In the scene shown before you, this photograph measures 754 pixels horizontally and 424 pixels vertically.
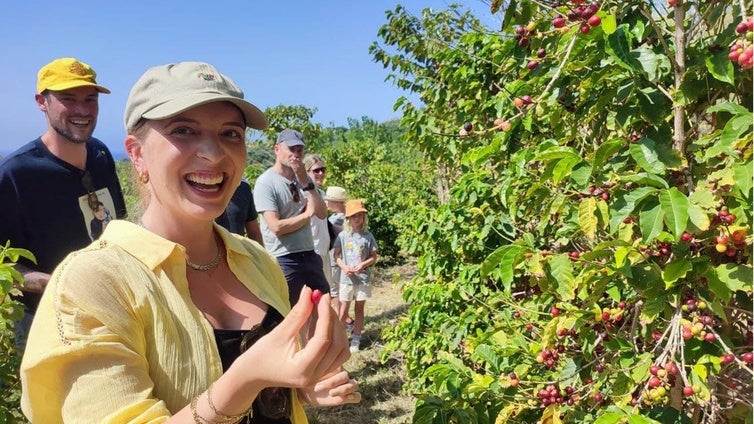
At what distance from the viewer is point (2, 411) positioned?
2039mm

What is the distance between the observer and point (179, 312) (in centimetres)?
116

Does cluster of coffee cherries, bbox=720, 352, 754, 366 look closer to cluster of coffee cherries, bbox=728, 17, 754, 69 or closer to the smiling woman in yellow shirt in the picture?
cluster of coffee cherries, bbox=728, 17, 754, 69

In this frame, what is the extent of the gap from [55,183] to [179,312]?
1920 mm

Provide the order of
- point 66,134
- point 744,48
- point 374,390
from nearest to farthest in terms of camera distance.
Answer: point 744,48 → point 66,134 → point 374,390

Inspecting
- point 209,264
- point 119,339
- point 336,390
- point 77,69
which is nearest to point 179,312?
point 119,339

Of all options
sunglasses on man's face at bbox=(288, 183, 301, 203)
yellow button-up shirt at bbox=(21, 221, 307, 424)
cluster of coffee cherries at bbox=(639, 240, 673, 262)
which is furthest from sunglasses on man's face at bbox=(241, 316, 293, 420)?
sunglasses on man's face at bbox=(288, 183, 301, 203)

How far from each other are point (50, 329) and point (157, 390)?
0.25 meters

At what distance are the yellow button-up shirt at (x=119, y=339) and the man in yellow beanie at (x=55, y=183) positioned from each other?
162 cm

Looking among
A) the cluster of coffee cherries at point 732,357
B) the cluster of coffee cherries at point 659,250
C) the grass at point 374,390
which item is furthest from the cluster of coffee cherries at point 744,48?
the grass at point 374,390

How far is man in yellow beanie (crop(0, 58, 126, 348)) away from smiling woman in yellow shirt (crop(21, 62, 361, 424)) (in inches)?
60.6

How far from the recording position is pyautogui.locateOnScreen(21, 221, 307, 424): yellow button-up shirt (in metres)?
0.96

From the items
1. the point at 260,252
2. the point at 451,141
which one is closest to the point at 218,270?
the point at 260,252

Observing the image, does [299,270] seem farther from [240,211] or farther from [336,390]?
[336,390]

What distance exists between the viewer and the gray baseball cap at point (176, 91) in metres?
1.17
